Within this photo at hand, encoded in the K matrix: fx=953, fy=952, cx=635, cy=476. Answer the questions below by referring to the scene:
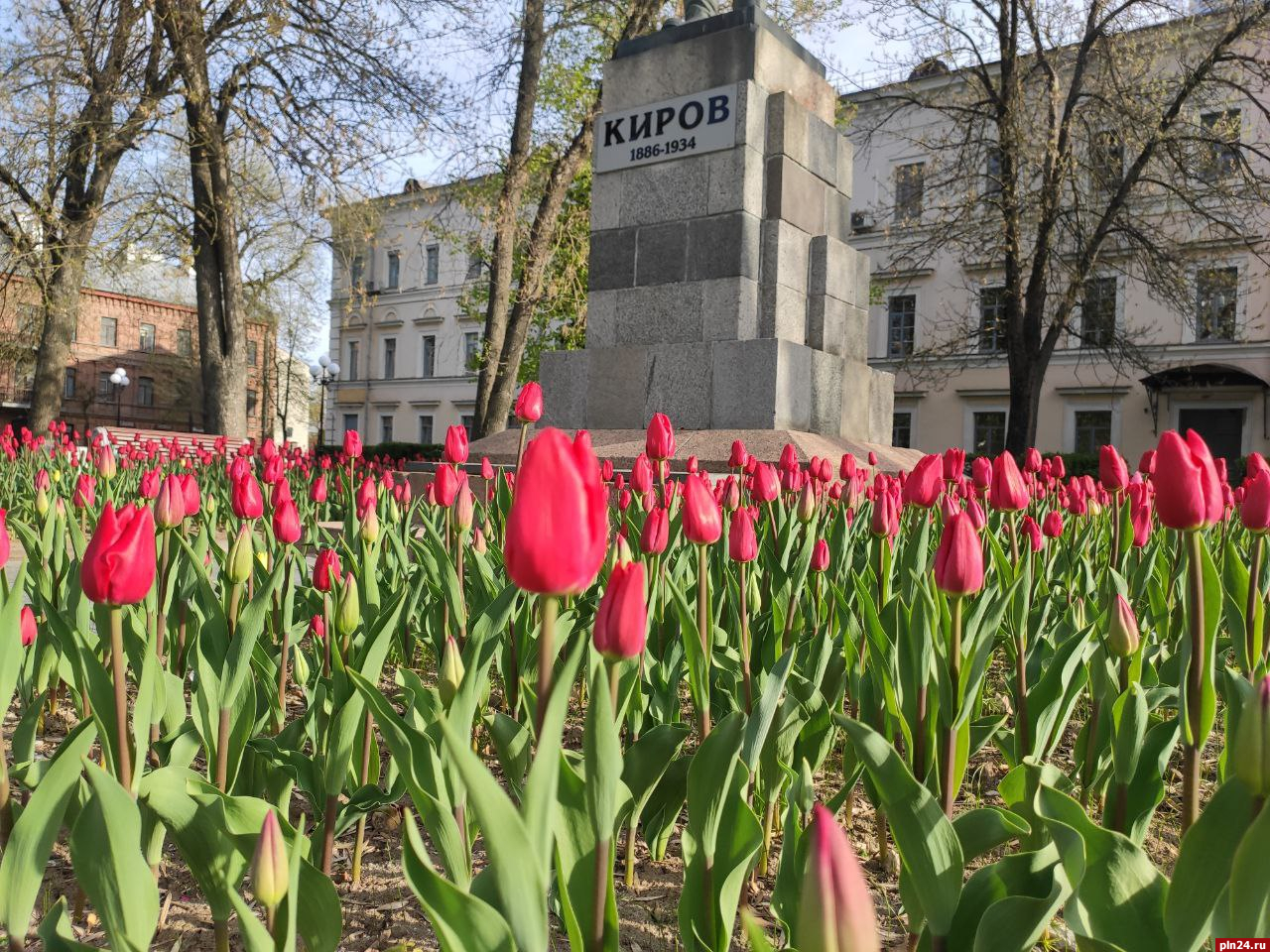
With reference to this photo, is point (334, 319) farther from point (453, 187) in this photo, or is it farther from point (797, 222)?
point (797, 222)

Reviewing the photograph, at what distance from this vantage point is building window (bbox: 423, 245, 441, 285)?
41531 mm

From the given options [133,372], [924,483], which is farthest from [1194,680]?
[133,372]

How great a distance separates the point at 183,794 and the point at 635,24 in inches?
523

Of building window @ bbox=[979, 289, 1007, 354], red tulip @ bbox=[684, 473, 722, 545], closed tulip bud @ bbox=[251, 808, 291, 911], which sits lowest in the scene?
closed tulip bud @ bbox=[251, 808, 291, 911]

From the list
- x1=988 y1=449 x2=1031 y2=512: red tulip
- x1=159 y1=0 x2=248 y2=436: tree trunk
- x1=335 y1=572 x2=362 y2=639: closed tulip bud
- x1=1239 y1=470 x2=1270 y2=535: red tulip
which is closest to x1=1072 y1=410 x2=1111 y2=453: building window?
x1=159 y1=0 x2=248 y2=436: tree trunk

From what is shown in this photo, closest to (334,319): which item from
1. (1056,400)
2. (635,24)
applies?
(1056,400)

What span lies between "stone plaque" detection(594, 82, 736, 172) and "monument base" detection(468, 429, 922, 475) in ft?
7.28

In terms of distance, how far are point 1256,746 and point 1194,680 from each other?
449 millimetres

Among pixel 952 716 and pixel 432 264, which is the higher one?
pixel 432 264

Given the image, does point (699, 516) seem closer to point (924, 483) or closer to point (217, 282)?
point (924, 483)

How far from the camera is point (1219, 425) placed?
24297 mm

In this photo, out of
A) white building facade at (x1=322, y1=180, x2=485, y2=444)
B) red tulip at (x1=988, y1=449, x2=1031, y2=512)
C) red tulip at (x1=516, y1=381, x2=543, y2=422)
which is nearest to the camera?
red tulip at (x1=988, y1=449, x2=1031, y2=512)

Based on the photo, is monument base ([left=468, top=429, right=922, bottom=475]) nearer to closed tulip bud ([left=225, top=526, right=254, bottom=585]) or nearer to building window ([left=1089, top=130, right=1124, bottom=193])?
closed tulip bud ([left=225, top=526, right=254, bottom=585])

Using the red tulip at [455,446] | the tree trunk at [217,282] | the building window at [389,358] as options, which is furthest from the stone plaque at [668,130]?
the building window at [389,358]
